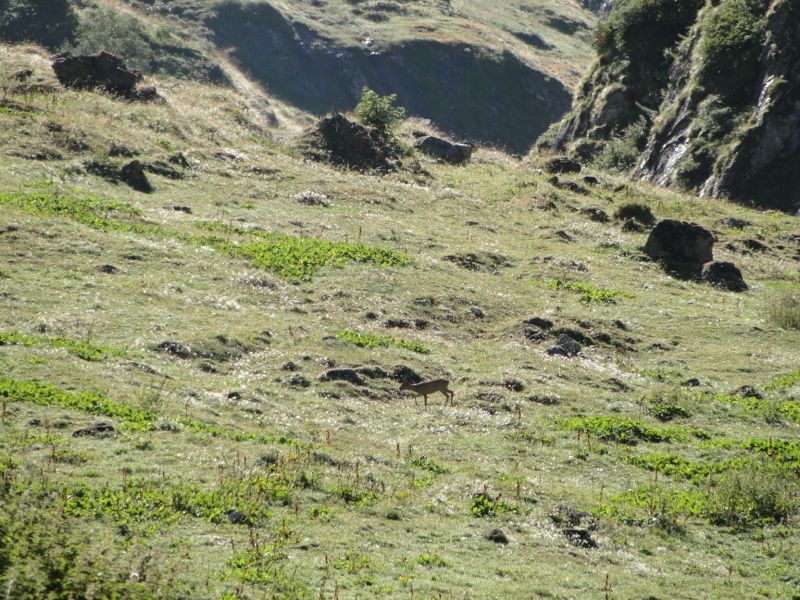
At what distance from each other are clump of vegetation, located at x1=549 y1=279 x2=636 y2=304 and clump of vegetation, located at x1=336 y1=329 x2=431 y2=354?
1188cm

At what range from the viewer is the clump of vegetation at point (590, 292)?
138ft

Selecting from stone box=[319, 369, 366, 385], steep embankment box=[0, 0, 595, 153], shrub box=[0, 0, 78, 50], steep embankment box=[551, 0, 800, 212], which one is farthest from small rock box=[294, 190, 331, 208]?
steep embankment box=[0, 0, 595, 153]

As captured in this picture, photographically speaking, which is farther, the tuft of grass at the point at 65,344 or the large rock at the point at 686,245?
the large rock at the point at 686,245

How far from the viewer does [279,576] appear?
47.9 feet

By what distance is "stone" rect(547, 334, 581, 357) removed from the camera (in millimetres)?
34469

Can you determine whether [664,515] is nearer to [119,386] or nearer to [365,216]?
[119,386]

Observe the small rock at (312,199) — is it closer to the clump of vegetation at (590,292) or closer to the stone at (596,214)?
the clump of vegetation at (590,292)

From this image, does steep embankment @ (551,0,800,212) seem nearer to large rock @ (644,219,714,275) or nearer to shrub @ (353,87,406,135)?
large rock @ (644,219,714,275)

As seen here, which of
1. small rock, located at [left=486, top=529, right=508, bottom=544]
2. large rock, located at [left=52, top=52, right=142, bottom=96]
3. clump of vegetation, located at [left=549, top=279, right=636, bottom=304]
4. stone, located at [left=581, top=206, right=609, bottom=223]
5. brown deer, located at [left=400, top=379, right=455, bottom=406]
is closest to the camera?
small rock, located at [left=486, top=529, right=508, bottom=544]

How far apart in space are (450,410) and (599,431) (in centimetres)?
455

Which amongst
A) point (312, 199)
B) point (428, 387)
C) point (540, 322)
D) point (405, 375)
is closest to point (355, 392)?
point (428, 387)

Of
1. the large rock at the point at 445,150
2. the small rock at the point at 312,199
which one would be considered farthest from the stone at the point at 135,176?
the large rock at the point at 445,150

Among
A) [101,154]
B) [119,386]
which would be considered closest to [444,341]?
[119,386]

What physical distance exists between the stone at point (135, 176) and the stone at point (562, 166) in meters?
34.4
